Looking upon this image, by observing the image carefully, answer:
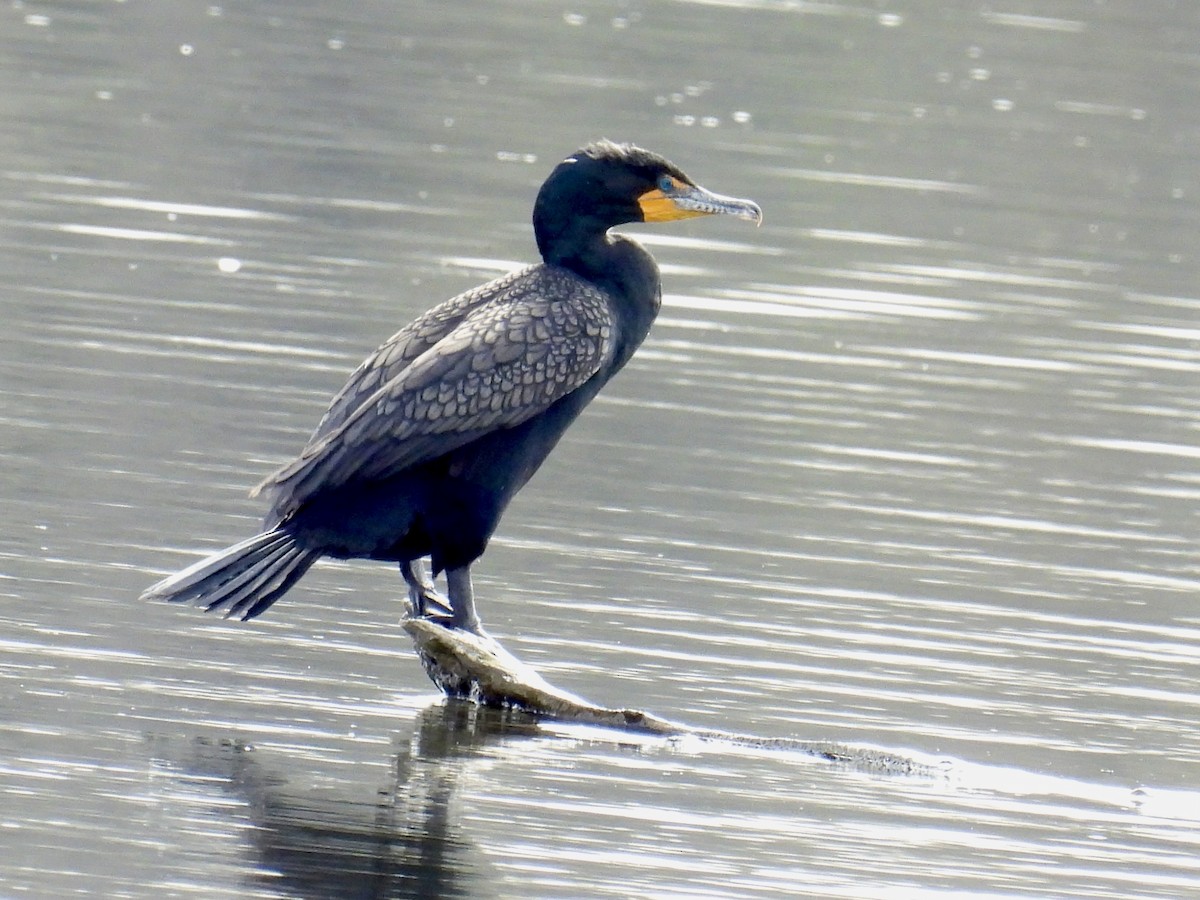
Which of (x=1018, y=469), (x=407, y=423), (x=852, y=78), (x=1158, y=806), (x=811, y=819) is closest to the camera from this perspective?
(x=811, y=819)

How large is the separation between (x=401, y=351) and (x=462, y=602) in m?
0.72

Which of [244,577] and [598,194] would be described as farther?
[598,194]

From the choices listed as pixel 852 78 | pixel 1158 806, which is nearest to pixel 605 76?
pixel 852 78

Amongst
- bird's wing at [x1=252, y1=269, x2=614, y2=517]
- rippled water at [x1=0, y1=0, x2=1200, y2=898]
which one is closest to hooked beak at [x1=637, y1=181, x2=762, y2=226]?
bird's wing at [x1=252, y1=269, x2=614, y2=517]

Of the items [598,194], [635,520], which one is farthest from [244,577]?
[635,520]

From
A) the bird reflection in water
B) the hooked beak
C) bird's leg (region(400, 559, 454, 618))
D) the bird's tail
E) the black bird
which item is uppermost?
the hooked beak

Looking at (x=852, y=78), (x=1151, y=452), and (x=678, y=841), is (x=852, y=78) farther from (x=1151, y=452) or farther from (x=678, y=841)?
(x=678, y=841)

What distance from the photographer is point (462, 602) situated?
709cm

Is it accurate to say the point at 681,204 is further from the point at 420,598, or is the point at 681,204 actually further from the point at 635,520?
the point at 635,520

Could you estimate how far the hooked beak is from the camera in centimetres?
755

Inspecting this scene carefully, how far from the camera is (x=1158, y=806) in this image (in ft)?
20.9

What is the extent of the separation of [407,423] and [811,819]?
63.5 inches

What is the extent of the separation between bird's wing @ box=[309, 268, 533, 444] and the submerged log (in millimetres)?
632

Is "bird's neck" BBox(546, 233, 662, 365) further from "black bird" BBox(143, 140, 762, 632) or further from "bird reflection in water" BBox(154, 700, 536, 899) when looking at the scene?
"bird reflection in water" BBox(154, 700, 536, 899)
